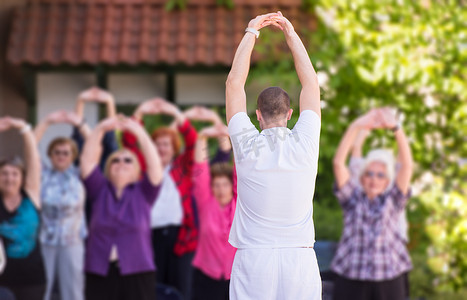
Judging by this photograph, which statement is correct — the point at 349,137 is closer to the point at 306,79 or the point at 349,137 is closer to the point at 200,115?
the point at 200,115

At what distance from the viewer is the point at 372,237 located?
238 inches

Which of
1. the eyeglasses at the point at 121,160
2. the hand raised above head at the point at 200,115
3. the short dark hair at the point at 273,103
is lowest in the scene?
the eyeglasses at the point at 121,160

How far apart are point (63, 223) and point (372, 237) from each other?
2611 mm

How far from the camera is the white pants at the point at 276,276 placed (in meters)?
3.29

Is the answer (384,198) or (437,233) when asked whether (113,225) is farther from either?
(437,233)

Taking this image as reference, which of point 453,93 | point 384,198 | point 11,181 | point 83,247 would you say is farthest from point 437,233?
point 11,181

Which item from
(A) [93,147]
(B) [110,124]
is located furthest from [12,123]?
(B) [110,124]

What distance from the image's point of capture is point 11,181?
251 inches

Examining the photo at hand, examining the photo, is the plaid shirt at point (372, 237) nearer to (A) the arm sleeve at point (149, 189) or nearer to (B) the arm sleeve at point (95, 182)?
(A) the arm sleeve at point (149, 189)

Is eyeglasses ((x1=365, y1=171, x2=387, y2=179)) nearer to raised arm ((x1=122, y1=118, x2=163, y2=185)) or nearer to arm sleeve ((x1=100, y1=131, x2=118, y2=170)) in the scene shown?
raised arm ((x1=122, y1=118, x2=163, y2=185))

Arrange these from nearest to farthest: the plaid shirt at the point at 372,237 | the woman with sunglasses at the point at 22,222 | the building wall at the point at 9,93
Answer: the plaid shirt at the point at 372,237, the woman with sunglasses at the point at 22,222, the building wall at the point at 9,93

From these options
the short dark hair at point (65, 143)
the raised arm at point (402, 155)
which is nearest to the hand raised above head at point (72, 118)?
the short dark hair at point (65, 143)

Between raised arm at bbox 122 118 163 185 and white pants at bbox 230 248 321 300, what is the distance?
2538 millimetres

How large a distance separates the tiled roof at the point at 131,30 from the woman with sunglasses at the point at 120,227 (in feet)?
13.9
